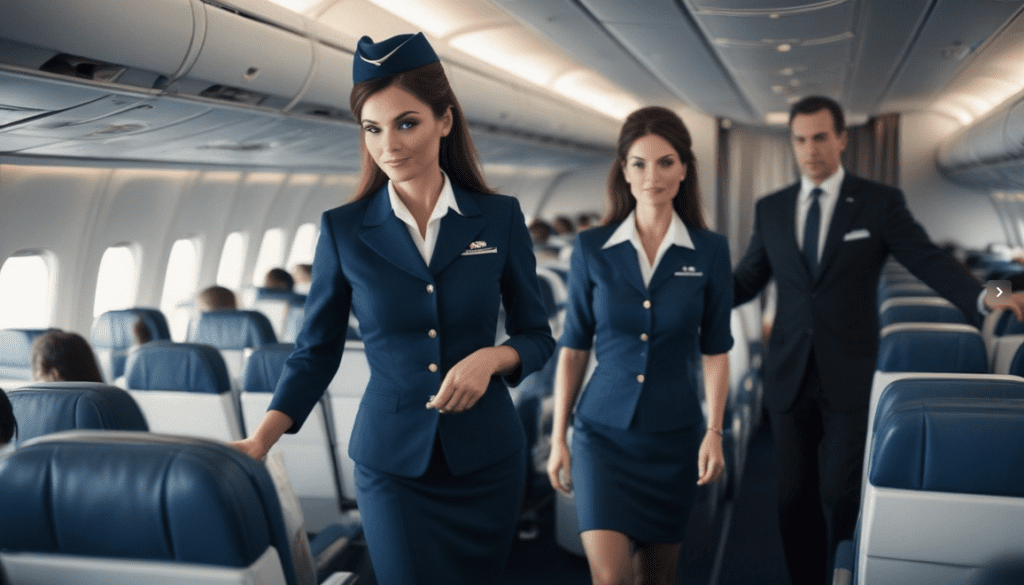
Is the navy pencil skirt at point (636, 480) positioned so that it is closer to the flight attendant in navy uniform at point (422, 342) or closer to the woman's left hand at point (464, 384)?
the flight attendant in navy uniform at point (422, 342)

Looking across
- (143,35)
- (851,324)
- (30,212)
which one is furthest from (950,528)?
(30,212)

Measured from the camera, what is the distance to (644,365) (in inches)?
104

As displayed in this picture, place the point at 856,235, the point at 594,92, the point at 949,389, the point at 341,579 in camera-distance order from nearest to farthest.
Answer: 1. the point at 341,579
2. the point at 949,389
3. the point at 856,235
4. the point at 594,92

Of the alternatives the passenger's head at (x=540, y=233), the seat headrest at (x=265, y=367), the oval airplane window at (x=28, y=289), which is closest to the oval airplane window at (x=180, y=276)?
the oval airplane window at (x=28, y=289)

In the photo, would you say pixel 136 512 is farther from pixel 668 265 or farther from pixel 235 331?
pixel 235 331

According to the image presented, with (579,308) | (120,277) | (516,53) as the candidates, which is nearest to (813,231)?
(579,308)

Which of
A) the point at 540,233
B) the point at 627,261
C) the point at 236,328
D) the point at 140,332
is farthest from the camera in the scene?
the point at 540,233

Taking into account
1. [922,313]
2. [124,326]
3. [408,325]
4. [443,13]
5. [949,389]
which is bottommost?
[124,326]

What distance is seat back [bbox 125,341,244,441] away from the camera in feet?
11.5

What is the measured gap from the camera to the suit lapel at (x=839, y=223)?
332 centimetres

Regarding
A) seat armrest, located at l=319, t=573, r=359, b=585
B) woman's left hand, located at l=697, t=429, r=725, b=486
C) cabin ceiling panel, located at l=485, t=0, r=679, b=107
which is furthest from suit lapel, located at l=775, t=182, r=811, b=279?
cabin ceiling panel, located at l=485, t=0, r=679, b=107

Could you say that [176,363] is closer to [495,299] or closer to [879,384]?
[495,299]

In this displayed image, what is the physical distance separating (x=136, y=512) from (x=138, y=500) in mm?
19

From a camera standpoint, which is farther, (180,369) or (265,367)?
(265,367)
